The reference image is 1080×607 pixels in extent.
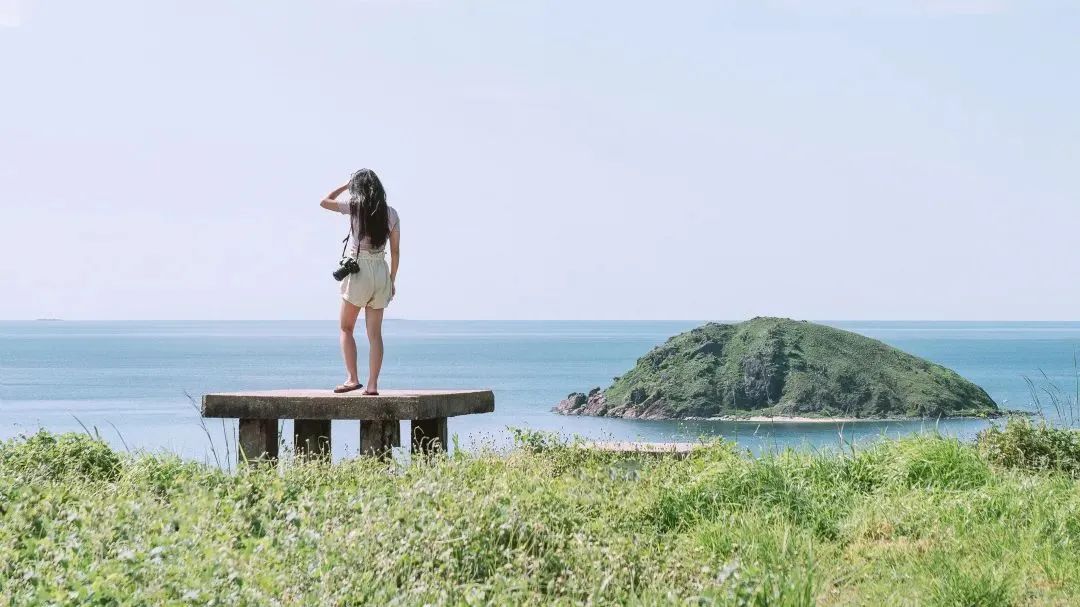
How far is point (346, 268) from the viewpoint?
11.0 meters

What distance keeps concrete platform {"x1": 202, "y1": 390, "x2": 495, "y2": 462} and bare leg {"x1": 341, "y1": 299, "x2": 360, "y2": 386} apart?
0.27 metres

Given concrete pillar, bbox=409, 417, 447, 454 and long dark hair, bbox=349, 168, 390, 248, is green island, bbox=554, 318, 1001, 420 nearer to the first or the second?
concrete pillar, bbox=409, 417, 447, 454

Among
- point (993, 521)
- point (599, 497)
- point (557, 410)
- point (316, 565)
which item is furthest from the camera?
point (557, 410)

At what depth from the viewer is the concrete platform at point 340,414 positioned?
10469 millimetres

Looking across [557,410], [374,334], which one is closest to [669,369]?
[557,410]

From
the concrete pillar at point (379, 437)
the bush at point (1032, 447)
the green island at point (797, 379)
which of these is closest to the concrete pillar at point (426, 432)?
the concrete pillar at point (379, 437)

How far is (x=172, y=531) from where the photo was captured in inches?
266

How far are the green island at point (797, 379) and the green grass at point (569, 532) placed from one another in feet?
137

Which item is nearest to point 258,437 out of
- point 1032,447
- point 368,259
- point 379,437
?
point 379,437

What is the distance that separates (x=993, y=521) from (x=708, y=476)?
6.72ft

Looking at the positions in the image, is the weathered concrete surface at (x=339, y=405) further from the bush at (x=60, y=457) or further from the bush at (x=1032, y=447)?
the bush at (x=1032, y=447)

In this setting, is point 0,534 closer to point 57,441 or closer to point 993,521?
point 57,441

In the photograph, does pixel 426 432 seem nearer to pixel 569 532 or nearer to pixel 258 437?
pixel 258 437

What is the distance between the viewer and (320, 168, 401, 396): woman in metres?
10.9
